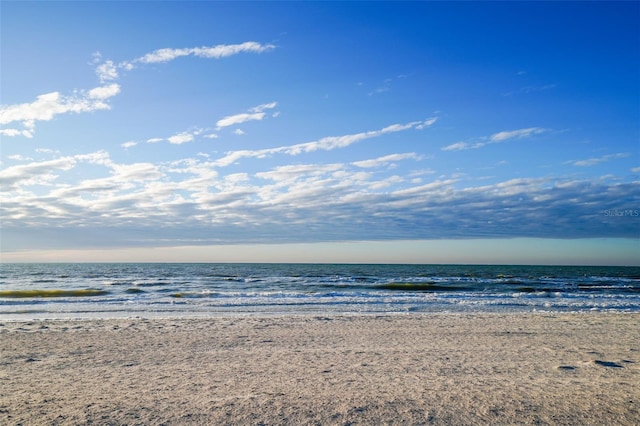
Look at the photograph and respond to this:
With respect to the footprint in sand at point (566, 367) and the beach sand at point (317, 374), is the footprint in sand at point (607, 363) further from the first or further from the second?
the footprint in sand at point (566, 367)

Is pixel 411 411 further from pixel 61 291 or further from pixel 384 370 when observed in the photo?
pixel 61 291

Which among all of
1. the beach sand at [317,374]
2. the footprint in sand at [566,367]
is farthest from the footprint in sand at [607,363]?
the footprint in sand at [566,367]

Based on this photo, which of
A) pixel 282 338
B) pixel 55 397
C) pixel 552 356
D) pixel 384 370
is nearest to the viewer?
pixel 55 397

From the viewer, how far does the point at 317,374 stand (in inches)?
341

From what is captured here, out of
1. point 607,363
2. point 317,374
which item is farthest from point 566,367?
point 317,374

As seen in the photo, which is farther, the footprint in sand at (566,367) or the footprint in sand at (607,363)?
the footprint in sand at (607,363)

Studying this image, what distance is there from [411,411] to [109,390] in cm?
549

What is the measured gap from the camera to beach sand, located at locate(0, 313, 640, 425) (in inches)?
251

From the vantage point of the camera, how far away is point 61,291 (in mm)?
33188

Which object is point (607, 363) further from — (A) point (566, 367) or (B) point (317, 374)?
(B) point (317, 374)

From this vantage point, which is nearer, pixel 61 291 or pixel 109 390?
pixel 109 390

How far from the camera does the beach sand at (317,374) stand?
6367 millimetres

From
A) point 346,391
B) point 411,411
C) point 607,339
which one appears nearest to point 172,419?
point 346,391

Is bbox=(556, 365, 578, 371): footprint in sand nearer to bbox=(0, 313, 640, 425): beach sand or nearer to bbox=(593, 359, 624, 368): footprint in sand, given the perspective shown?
bbox=(0, 313, 640, 425): beach sand
